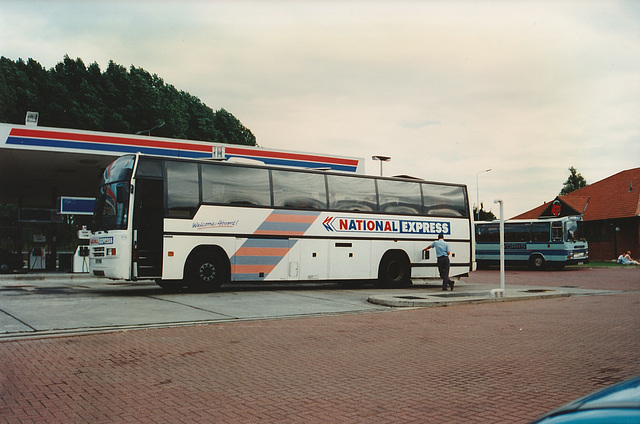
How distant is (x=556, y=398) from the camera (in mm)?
5508

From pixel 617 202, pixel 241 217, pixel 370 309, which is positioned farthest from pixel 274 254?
pixel 617 202

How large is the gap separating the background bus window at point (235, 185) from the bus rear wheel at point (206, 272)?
154 centimetres

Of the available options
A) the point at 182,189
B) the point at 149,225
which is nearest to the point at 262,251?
the point at 182,189

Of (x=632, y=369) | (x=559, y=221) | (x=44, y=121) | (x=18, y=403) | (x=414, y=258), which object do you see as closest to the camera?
(x=18, y=403)

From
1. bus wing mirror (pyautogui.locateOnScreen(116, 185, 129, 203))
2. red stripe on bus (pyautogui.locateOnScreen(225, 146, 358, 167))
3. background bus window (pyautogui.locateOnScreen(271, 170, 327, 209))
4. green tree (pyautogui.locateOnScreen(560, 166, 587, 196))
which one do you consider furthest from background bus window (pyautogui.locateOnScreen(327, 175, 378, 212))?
green tree (pyautogui.locateOnScreen(560, 166, 587, 196))

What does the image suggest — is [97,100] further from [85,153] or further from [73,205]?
[85,153]

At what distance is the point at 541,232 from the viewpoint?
35.4 meters

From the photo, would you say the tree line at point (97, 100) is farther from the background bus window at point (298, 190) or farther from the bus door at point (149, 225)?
the bus door at point (149, 225)

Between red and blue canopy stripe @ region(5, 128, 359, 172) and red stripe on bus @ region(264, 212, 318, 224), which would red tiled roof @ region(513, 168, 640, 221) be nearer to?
red and blue canopy stripe @ region(5, 128, 359, 172)

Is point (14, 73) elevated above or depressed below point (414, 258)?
above

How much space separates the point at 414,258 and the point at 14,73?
43699 millimetres

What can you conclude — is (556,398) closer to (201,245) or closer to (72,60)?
(201,245)

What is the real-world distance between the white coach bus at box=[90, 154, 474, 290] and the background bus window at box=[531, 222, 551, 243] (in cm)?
1687

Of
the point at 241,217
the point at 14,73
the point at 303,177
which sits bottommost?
the point at 241,217
